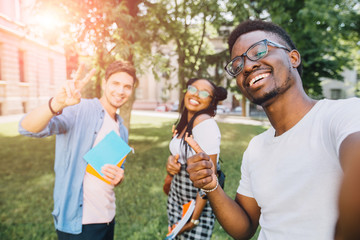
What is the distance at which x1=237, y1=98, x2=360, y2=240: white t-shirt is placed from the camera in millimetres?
982

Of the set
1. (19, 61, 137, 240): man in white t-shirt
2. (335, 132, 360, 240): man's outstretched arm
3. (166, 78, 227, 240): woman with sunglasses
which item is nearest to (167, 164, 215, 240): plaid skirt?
(166, 78, 227, 240): woman with sunglasses

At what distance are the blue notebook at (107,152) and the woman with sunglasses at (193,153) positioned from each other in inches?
20.1

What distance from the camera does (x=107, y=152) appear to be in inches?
85.2

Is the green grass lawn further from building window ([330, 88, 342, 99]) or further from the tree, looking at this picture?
building window ([330, 88, 342, 99])

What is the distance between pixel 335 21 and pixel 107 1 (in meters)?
4.65

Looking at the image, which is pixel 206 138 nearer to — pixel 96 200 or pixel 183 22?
pixel 96 200

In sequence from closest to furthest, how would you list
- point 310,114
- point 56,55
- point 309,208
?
point 309,208 < point 310,114 < point 56,55

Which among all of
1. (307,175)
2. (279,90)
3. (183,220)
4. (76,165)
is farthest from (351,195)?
(76,165)

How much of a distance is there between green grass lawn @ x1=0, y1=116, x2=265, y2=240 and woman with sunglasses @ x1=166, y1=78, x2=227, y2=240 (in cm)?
152

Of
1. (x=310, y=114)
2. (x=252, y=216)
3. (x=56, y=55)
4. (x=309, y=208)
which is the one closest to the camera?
(x=309, y=208)

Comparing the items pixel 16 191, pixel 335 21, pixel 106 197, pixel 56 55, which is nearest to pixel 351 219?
pixel 106 197

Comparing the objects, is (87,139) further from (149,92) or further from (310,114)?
(149,92)

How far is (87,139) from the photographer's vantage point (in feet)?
7.04

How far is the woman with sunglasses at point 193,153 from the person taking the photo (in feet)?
7.25
